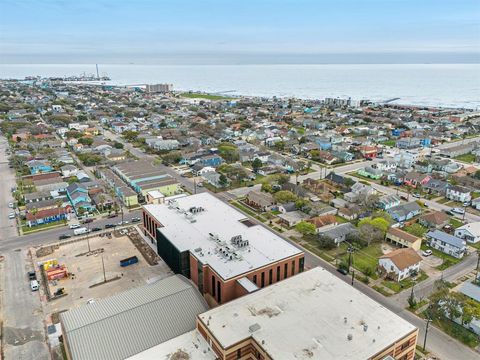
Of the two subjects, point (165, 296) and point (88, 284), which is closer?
point (165, 296)

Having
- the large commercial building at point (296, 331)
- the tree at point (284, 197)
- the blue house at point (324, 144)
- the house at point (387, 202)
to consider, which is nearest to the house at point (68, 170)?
the tree at point (284, 197)

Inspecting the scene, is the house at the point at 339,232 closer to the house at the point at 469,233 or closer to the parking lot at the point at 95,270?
the house at the point at 469,233

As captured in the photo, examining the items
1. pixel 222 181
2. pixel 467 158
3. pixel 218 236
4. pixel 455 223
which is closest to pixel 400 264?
pixel 218 236

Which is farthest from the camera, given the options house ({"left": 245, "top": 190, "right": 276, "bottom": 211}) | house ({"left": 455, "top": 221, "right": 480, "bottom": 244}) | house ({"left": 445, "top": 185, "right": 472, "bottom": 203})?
house ({"left": 445, "top": 185, "right": 472, "bottom": 203})

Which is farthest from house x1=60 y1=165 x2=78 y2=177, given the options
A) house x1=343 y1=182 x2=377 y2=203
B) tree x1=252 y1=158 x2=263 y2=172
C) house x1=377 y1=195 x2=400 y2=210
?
house x1=377 y1=195 x2=400 y2=210

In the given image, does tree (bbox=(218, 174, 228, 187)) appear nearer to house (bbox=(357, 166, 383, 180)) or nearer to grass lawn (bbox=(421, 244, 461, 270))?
house (bbox=(357, 166, 383, 180))

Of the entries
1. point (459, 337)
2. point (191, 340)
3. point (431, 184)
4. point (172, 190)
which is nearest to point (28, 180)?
point (172, 190)

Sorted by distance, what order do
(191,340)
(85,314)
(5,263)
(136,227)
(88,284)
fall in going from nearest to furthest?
(191,340)
(85,314)
(88,284)
(5,263)
(136,227)

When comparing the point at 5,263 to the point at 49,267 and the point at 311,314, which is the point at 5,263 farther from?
the point at 311,314
